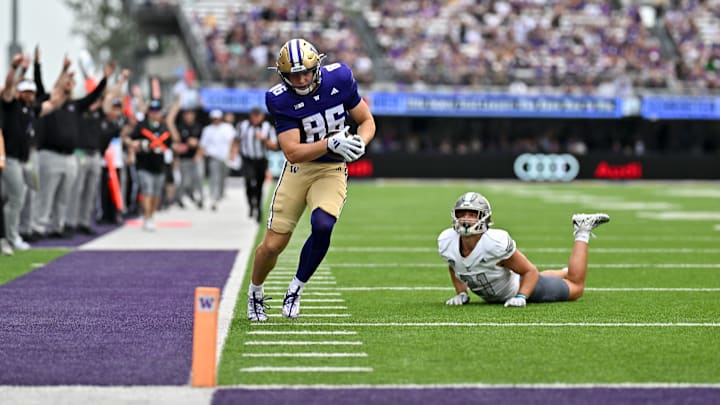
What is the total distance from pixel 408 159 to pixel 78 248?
23885 mm

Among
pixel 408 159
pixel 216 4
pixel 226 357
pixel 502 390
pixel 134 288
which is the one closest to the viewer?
Result: pixel 502 390

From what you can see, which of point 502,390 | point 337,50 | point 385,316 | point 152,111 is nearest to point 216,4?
point 337,50

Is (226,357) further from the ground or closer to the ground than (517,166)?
further from the ground

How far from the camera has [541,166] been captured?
125ft

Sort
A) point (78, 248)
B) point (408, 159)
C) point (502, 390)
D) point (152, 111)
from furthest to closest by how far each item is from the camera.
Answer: point (408, 159) < point (152, 111) < point (78, 248) < point (502, 390)

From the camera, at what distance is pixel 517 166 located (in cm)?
3797

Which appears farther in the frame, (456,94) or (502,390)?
(456,94)

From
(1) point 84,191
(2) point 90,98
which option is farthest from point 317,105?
(1) point 84,191

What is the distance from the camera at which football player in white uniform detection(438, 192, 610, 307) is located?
26.5 feet

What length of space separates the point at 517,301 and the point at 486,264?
0.47 metres

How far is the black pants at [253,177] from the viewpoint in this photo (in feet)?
59.9

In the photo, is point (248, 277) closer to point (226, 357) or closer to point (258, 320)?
point (258, 320)

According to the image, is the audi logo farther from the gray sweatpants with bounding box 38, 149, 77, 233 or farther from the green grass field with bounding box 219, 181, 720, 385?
the gray sweatpants with bounding box 38, 149, 77, 233

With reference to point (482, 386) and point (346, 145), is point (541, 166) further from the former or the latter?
point (482, 386)
